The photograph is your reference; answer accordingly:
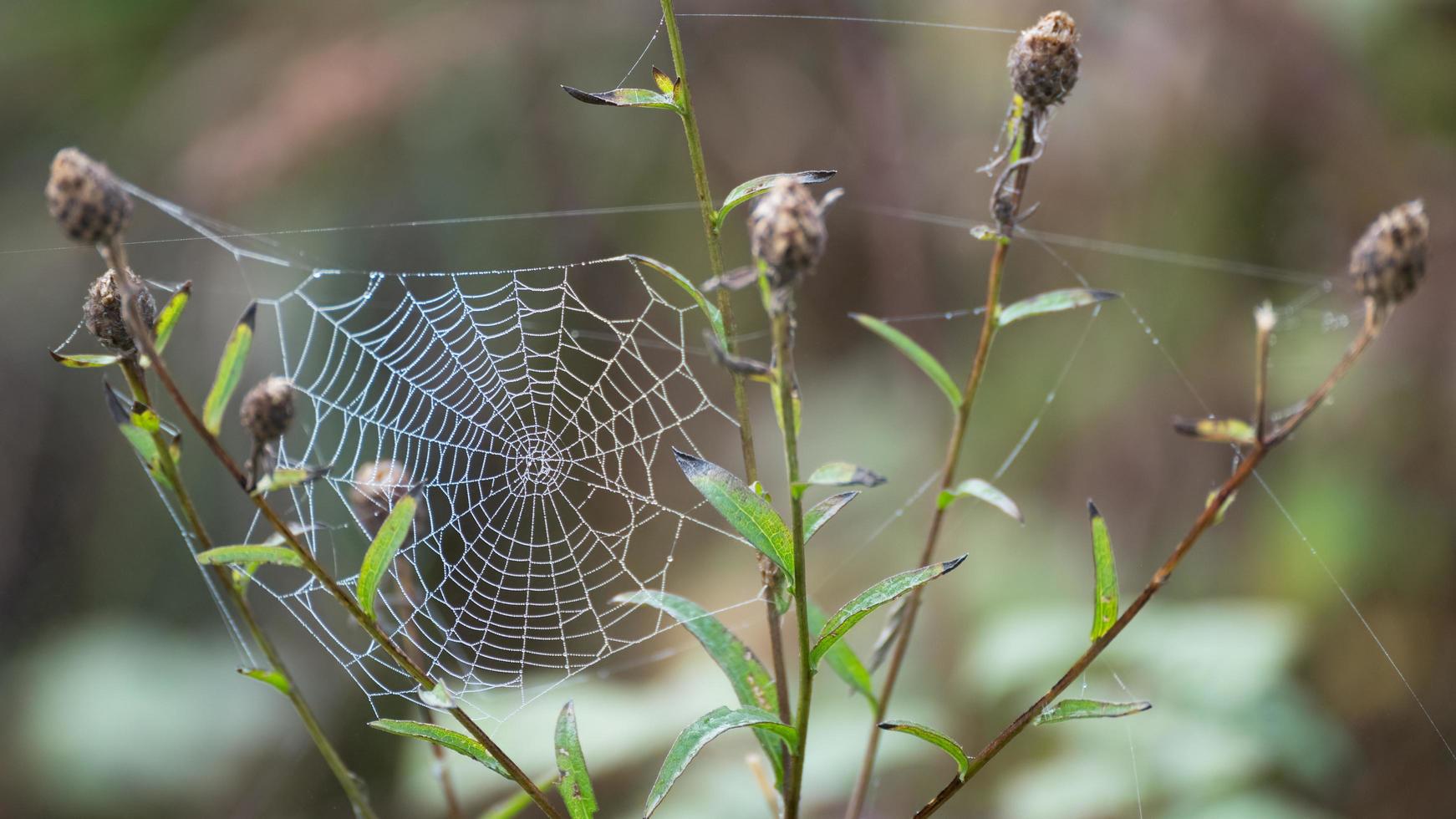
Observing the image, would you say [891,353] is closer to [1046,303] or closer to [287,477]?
[1046,303]

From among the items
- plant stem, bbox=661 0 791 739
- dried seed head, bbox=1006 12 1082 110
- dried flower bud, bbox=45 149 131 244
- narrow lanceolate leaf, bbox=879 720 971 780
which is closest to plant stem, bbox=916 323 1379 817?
narrow lanceolate leaf, bbox=879 720 971 780

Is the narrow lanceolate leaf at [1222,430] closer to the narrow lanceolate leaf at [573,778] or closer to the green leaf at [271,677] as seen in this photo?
the narrow lanceolate leaf at [573,778]

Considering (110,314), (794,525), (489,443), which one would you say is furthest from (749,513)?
(489,443)

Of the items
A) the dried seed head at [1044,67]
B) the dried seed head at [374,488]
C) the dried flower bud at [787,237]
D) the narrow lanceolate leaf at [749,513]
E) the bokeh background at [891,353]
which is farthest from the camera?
the bokeh background at [891,353]

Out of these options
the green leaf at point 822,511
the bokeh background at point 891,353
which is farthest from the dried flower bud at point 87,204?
the bokeh background at point 891,353

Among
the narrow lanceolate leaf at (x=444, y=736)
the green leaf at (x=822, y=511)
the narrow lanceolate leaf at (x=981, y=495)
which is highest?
the narrow lanceolate leaf at (x=981, y=495)

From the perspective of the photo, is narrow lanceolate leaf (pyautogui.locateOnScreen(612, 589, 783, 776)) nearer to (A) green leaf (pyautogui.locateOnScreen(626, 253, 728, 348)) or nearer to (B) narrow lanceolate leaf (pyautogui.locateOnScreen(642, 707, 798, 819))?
(B) narrow lanceolate leaf (pyautogui.locateOnScreen(642, 707, 798, 819))

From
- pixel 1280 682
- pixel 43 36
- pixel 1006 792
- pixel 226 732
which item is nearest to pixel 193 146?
pixel 43 36
